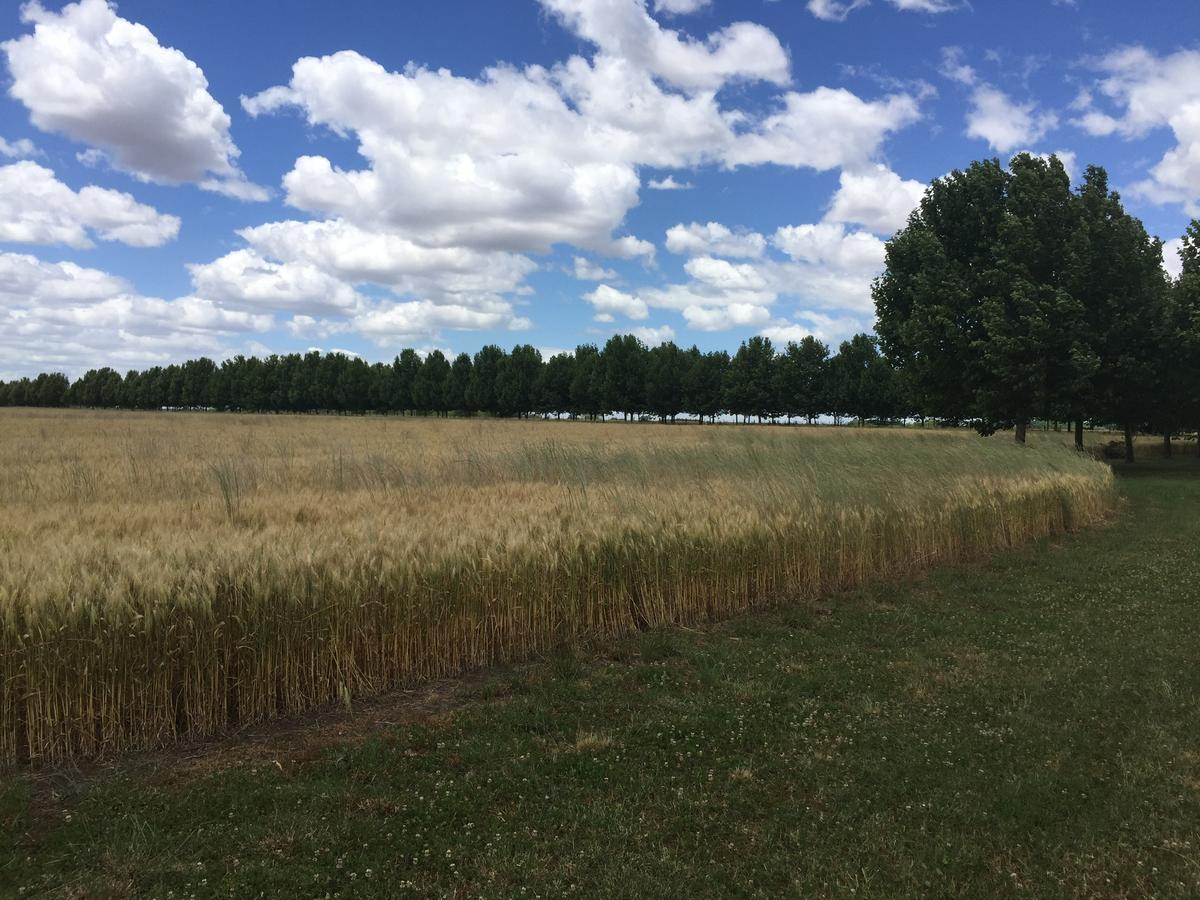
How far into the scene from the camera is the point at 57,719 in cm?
464

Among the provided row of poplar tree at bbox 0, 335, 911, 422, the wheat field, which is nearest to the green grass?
the wheat field

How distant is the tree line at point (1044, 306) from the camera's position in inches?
1088

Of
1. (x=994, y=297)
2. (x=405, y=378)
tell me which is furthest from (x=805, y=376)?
(x=405, y=378)

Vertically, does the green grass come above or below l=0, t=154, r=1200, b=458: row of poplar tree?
below

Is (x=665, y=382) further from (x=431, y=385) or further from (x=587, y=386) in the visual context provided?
(x=431, y=385)

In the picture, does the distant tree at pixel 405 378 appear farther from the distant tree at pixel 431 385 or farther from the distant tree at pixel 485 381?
the distant tree at pixel 485 381

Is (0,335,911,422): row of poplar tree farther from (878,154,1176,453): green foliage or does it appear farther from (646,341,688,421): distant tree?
(878,154,1176,453): green foliage

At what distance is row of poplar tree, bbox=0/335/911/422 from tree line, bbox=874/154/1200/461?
42.4m

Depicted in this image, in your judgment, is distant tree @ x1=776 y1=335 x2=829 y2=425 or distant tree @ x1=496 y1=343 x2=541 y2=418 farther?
distant tree @ x1=496 y1=343 x2=541 y2=418

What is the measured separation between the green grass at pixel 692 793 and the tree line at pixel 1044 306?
2434 centimetres

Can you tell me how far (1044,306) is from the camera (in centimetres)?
2753

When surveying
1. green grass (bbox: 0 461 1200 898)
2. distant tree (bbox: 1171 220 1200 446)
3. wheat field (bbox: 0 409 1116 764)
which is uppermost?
distant tree (bbox: 1171 220 1200 446)

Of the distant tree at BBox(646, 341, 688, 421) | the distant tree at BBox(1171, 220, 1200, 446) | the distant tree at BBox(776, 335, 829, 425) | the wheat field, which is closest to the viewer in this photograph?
the wheat field

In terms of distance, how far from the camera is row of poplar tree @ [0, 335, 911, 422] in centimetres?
8900
